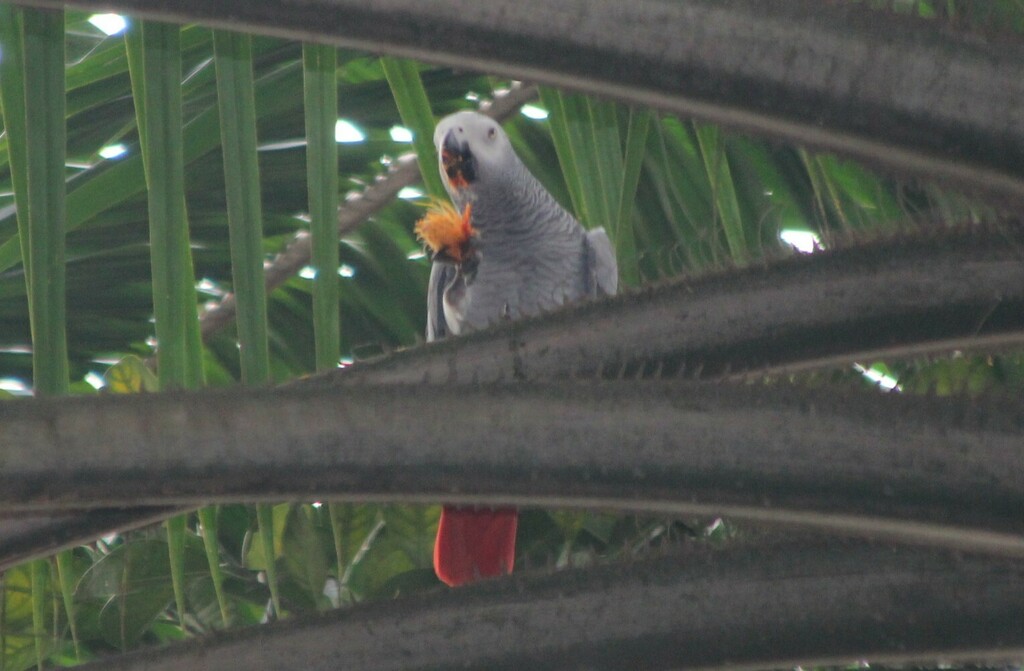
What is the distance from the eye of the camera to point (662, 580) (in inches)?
12.5

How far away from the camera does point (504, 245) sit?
1.58m

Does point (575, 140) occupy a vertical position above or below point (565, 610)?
above

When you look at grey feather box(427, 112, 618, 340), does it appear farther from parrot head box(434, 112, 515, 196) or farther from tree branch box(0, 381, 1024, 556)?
tree branch box(0, 381, 1024, 556)

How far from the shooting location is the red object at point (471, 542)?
34.7 inches

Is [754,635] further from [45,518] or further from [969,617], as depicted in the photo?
[45,518]

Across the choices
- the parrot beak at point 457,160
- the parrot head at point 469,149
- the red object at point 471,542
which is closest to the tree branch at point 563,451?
the red object at point 471,542

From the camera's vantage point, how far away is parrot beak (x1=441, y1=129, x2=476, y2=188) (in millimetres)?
1411

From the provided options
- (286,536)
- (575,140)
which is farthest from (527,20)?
(286,536)

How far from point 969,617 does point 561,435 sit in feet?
0.41

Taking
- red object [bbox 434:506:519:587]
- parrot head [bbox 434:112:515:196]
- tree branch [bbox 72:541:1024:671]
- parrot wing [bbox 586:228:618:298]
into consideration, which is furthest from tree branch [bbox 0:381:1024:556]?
parrot wing [bbox 586:228:618:298]

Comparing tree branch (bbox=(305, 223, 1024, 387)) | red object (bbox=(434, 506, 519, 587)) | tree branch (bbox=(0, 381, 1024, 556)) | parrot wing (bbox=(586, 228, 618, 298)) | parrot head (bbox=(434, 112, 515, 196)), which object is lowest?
tree branch (bbox=(0, 381, 1024, 556))

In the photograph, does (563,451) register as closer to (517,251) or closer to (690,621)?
(690,621)

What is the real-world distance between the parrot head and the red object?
1.29 ft

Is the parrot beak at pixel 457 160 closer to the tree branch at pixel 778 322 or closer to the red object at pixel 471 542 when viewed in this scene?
the red object at pixel 471 542
